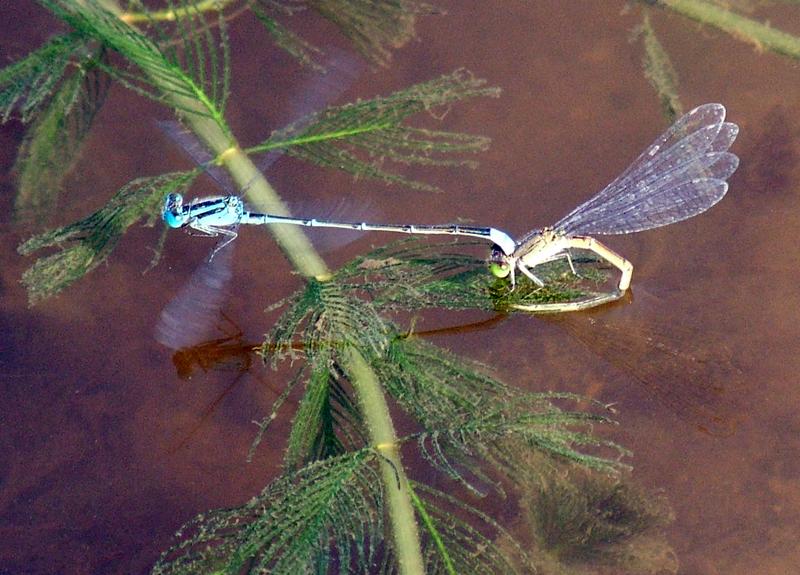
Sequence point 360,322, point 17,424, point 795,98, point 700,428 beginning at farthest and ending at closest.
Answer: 1. point 795,98
2. point 17,424
3. point 700,428
4. point 360,322

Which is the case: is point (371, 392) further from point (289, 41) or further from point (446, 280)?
point (289, 41)

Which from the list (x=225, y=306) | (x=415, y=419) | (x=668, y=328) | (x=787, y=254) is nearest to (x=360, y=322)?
(x=415, y=419)

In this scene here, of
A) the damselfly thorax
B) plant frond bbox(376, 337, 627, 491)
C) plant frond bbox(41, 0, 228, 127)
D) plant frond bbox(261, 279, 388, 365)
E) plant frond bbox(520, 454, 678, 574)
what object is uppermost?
plant frond bbox(41, 0, 228, 127)

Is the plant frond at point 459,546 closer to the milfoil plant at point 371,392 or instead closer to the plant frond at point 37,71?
the milfoil plant at point 371,392

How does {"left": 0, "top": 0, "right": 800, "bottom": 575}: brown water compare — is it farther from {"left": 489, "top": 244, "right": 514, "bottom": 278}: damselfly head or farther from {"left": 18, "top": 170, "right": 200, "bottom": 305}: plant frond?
{"left": 18, "top": 170, "right": 200, "bottom": 305}: plant frond

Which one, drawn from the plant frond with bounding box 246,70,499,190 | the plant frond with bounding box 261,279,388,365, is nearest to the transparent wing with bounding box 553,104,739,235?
the plant frond with bounding box 246,70,499,190

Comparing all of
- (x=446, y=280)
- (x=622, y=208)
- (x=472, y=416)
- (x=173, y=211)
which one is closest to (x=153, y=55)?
(x=173, y=211)

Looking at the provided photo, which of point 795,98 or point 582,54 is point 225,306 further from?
point 795,98
